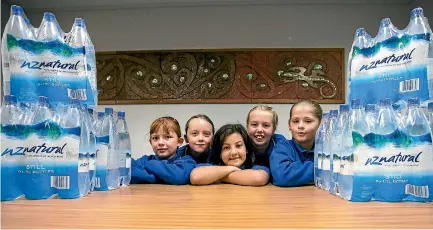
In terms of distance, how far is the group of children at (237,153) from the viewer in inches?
51.0

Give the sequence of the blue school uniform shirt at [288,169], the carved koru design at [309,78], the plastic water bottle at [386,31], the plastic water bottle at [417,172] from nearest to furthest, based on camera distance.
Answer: the plastic water bottle at [417,172] → the plastic water bottle at [386,31] → the blue school uniform shirt at [288,169] → the carved koru design at [309,78]

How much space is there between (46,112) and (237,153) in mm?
775

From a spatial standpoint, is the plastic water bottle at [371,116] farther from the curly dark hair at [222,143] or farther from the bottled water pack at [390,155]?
the curly dark hair at [222,143]

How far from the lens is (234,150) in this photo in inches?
58.0

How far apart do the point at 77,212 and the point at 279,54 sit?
2616 millimetres

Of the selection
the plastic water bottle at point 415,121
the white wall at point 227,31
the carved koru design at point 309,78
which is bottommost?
the plastic water bottle at point 415,121

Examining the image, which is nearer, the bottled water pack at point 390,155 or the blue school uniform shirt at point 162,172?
the bottled water pack at point 390,155

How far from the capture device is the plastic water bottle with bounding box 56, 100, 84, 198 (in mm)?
919

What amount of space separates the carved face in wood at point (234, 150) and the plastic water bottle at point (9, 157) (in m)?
0.79

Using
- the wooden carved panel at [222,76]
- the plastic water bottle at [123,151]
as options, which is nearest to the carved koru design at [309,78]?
the wooden carved panel at [222,76]

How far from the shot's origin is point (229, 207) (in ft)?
2.63

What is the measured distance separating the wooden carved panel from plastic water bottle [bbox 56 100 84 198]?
218 cm

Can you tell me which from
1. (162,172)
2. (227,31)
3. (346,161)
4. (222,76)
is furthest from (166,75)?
(346,161)

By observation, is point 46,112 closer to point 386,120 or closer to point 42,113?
point 42,113
